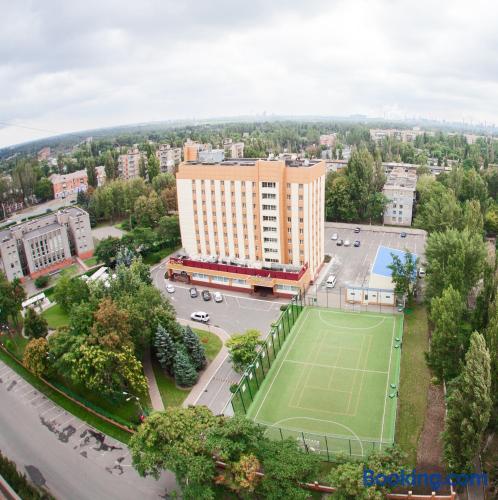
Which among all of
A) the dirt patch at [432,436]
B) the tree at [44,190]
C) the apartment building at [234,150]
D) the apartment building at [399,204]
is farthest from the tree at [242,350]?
the apartment building at [234,150]

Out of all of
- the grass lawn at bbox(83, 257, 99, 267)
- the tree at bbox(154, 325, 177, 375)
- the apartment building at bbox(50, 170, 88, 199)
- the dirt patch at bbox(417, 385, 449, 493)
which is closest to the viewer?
the dirt patch at bbox(417, 385, 449, 493)

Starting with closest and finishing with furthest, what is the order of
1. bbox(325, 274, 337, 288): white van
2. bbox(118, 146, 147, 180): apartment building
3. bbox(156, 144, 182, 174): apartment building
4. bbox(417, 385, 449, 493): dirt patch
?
1. bbox(417, 385, 449, 493): dirt patch
2. bbox(325, 274, 337, 288): white van
3. bbox(118, 146, 147, 180): apartment building
4. bbox(156, 144, 182, 174): apartment building

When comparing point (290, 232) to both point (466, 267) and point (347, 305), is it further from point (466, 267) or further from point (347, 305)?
point (466, 267)

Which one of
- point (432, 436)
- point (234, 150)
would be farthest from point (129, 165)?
point (432, 436)

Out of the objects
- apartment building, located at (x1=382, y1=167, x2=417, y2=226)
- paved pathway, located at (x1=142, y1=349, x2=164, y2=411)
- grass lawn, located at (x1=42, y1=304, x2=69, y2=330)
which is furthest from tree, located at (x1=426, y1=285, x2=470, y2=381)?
apartment building, located at (x1=382, y1=167, x2=417, y2=226)

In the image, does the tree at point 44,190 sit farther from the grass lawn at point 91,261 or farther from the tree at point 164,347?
the tree at point 164,347

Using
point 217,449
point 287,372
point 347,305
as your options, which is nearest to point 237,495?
point 217,449

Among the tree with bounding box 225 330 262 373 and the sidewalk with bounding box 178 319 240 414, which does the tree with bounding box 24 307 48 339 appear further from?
the tree with bounding box 225 330 262 373
